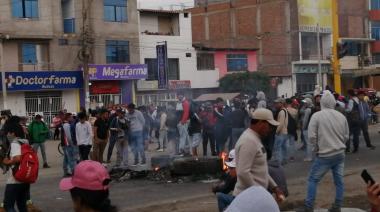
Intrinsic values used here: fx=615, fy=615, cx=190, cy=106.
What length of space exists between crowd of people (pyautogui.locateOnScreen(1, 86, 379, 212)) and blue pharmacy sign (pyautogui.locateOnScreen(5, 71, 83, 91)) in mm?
12892

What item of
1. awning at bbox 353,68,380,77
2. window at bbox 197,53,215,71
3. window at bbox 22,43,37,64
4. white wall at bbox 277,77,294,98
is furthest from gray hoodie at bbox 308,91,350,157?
awning at bbox 353,68,380,77

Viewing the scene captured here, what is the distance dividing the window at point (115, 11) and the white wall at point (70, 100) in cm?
539

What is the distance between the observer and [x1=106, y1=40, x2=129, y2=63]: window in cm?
3966

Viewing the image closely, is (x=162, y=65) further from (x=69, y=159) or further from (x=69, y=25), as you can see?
(x=69, y=159)

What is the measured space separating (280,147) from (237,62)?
3423 centimetres

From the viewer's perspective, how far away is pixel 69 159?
48.7ft

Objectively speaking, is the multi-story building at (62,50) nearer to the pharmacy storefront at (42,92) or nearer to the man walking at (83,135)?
the pharmacy storefront at (42,92)

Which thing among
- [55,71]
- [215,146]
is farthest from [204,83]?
[215,146]

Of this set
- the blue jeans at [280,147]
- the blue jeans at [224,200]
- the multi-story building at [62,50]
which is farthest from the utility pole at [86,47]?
the blue jeans at [224,200]

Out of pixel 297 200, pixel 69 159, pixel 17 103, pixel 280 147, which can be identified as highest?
pixel 17 103

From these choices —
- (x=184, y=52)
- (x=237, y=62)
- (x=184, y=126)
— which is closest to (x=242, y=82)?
(x=237, y=62)

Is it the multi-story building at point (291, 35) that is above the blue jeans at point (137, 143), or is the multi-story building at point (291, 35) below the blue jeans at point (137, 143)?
above

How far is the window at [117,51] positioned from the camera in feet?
130

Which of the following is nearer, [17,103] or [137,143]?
[137,143]
